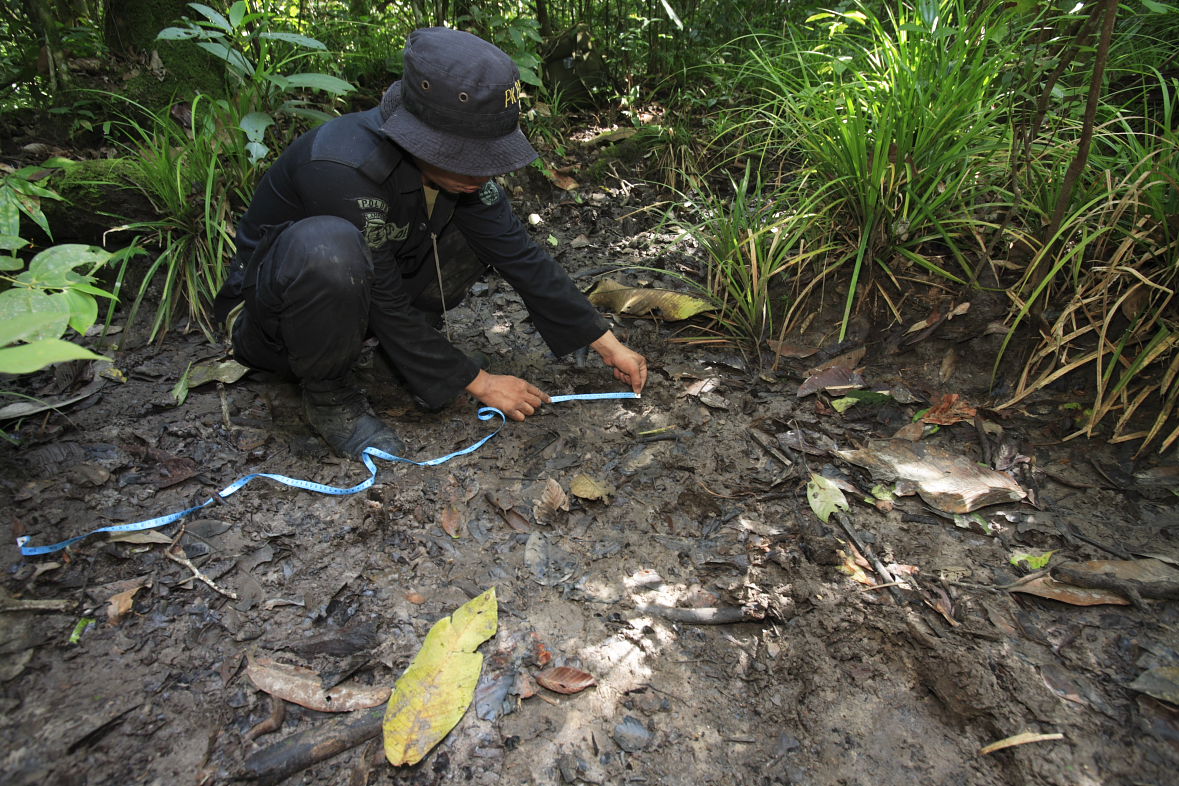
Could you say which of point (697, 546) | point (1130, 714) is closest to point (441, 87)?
point (697, 546)

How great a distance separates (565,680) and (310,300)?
3.66 ft

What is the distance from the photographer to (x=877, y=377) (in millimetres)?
2186

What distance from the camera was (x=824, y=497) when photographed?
179 cm

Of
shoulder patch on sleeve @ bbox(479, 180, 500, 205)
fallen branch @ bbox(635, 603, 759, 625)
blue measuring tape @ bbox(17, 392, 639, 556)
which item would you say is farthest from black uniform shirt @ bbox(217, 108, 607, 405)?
fallen branch @ bbox(635, 603, 759, 625)

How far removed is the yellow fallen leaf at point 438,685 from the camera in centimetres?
123

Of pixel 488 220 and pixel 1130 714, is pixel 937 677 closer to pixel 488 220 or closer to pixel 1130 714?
pixel 1130 714

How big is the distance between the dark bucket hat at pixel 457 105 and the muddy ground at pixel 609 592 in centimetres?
86

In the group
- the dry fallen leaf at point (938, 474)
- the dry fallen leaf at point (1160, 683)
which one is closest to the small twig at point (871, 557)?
the dry fallen leaf at point (938, 474)

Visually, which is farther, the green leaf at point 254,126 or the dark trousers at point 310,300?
the green leaf at point 254,126

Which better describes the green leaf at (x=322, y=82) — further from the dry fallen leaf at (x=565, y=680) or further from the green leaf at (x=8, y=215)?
the dry fallen leaf at (x=565, y=680)

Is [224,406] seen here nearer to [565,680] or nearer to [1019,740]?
[565,680]

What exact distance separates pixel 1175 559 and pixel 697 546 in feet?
3.55

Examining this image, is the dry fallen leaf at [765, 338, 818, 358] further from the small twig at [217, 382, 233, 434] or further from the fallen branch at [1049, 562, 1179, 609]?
the small twig at [217, 382, 233, 434]

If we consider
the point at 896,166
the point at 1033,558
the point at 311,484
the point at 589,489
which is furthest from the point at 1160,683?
the point at 311,484
